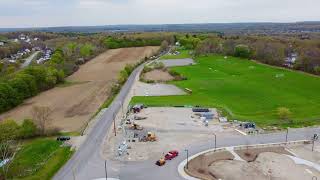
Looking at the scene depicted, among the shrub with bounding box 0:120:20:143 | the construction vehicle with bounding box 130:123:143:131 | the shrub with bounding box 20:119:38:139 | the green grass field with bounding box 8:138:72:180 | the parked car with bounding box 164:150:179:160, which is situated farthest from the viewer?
the construction vehicle with bounding box 130:123:143:131

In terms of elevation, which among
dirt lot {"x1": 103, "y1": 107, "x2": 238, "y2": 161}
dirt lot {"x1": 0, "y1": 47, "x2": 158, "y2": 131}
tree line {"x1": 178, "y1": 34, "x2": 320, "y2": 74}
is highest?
tree line {"x1": 178, "y1": 34, "x2": 320, "y2": 74}

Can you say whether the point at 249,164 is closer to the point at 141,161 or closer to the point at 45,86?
the point at 141,161

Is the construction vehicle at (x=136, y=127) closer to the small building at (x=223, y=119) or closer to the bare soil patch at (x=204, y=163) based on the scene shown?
the small building at (x=223, y=119)

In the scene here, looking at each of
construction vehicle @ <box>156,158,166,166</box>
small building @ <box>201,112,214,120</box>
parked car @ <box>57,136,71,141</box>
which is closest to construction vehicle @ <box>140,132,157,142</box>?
construction vehicle @ <box>156,158,166,166</box>

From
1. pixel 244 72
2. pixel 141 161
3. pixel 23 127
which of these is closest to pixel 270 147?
pixel 141 161

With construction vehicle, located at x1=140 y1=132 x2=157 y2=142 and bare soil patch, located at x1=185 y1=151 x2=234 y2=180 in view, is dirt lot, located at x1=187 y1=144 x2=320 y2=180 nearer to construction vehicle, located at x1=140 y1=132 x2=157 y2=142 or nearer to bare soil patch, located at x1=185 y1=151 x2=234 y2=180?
bare soil patch, located at x1=185 y1=151 x2=234 y2=180
